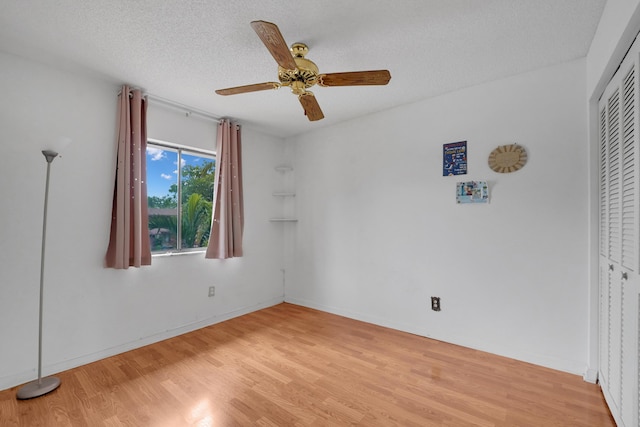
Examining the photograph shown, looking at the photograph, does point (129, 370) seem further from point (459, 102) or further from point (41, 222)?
point (459, 102)

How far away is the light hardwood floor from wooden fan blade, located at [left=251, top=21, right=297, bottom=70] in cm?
220

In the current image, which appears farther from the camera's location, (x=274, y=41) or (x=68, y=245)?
(x=68, y=245)

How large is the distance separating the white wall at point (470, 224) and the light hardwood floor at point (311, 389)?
1.12 ft

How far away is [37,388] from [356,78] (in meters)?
3.11

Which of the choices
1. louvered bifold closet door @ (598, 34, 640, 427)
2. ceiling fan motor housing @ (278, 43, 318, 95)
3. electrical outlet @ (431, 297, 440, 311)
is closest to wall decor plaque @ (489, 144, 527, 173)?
louvered bifold closet door @ (598, 34, 640, 427)

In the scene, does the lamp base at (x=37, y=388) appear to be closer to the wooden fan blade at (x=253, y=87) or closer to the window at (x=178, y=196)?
the window at (x=178, y=196)

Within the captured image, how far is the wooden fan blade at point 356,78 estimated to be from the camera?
1798 mm

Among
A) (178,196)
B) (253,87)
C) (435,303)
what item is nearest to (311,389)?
(435,303)

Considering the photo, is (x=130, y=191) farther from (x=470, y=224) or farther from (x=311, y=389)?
(x=470, y=224)

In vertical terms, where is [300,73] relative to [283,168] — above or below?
above

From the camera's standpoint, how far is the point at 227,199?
3.43 metres

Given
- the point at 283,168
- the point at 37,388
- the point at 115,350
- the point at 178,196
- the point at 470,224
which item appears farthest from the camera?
the point at 283,168

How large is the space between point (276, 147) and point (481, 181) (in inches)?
109

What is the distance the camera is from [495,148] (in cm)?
256
